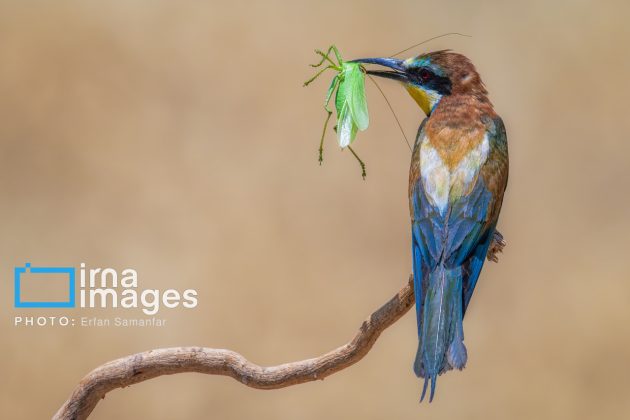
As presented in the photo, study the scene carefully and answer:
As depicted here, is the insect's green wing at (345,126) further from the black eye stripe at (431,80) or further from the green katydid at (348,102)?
the black eye stripe at (431,80)

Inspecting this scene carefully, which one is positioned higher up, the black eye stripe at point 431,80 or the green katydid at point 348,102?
the black eye stripe at point 431,80

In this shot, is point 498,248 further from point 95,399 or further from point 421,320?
point 95,399

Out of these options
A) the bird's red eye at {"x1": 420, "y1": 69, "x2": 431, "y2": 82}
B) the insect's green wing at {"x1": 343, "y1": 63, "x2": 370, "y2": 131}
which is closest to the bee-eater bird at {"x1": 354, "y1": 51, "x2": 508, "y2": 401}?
the bird's red eye at {"x1": 420, "y1": 69, "x2": 431, "y2": 82}

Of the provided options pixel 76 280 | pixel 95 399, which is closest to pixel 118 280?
pixel 76 280

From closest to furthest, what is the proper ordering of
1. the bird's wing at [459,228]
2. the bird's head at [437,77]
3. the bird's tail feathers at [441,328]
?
the bird's tail feathers at [441,328]
the bird's wing at [459,228]
the bird's head at [437,77]

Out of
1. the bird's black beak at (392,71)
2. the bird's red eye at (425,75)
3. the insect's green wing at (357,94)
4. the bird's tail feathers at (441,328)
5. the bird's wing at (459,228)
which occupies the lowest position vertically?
the bird's tail feathers at (441,328)

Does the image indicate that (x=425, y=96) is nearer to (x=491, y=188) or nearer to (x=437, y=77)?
(x=437, y=77)

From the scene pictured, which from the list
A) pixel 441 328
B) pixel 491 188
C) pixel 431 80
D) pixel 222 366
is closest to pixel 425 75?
pixel 431 80

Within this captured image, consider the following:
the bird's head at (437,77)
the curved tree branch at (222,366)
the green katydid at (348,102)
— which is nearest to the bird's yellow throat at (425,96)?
the bird's head at (437,77)

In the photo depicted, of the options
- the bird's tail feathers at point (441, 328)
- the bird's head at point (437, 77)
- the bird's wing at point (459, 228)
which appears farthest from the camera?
the bird's head at point (437, 77)
